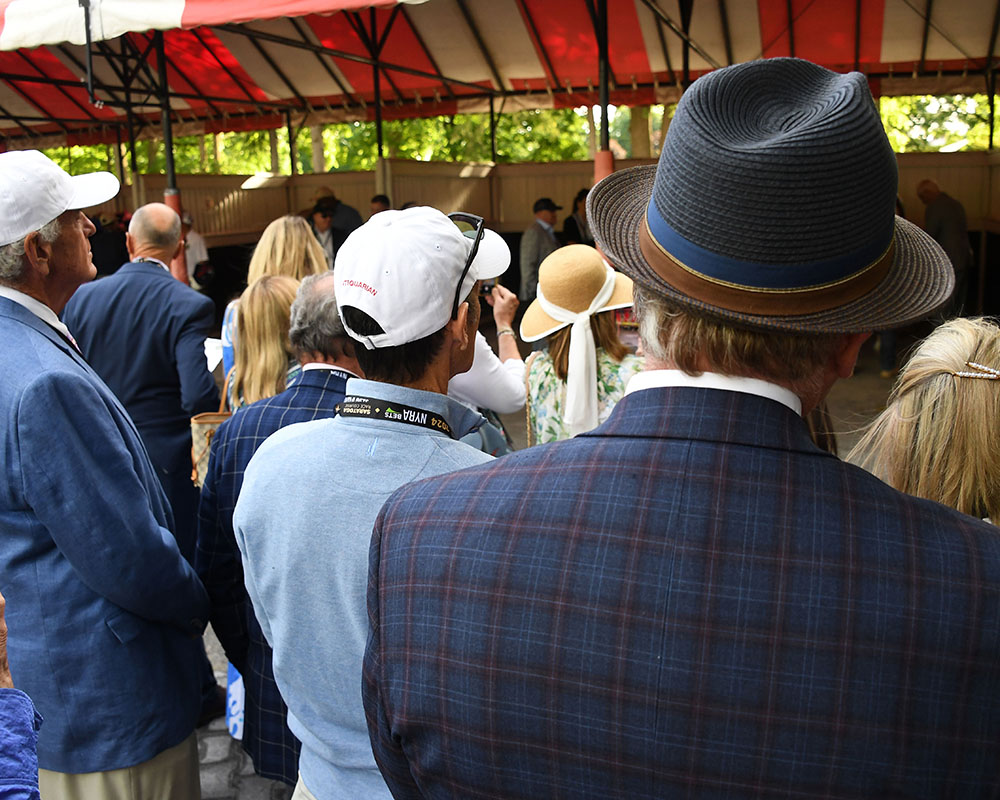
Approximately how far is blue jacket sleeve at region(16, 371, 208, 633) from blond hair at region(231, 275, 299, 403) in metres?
1.12

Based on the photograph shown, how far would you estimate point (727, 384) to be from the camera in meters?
1.02

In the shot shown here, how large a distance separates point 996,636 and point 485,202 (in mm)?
13770

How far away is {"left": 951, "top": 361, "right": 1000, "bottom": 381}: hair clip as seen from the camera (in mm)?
1648

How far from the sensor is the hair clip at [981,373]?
165 cm

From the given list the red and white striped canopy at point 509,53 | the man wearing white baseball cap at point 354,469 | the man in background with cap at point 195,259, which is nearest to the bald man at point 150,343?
the man wearing white baseball cap at point 354,469

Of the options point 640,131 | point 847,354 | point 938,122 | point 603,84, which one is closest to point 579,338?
point 847,354

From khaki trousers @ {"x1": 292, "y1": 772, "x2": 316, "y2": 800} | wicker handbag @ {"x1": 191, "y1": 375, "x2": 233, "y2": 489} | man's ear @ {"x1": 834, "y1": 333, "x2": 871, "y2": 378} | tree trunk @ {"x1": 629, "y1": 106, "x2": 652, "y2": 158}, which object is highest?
tree trunk @ {"x1": 629, "y1": 106, "x2": 652, "y2": 158}

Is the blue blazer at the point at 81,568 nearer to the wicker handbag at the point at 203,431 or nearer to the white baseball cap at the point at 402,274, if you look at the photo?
the white baseball cap at the point at 402,274

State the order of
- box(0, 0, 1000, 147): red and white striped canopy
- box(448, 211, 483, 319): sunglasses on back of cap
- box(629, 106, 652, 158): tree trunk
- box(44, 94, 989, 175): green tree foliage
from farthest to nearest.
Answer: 1. box(44, 94, 989, 175): green tree foliage
2. box(629, 106, 652, 158): tree trunk
3. box(0, 0, 1000, 147): red and white striped canopy
4. box(448, 211, 483, 319): sunglasses on back of cap

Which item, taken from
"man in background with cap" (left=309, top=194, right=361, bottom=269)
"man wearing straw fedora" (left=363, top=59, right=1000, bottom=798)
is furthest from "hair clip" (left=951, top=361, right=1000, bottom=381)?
"man in background with cap" (left=309, top=194, right=361, bottom=269)

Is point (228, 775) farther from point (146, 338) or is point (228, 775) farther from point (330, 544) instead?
point (330, 544)

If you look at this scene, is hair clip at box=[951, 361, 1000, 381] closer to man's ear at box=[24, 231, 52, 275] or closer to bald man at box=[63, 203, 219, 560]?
man's ear at box=[24, 231, 52, 275]

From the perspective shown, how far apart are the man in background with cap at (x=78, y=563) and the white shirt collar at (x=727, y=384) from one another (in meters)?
1.34

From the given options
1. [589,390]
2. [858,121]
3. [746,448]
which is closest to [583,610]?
[746,448]
